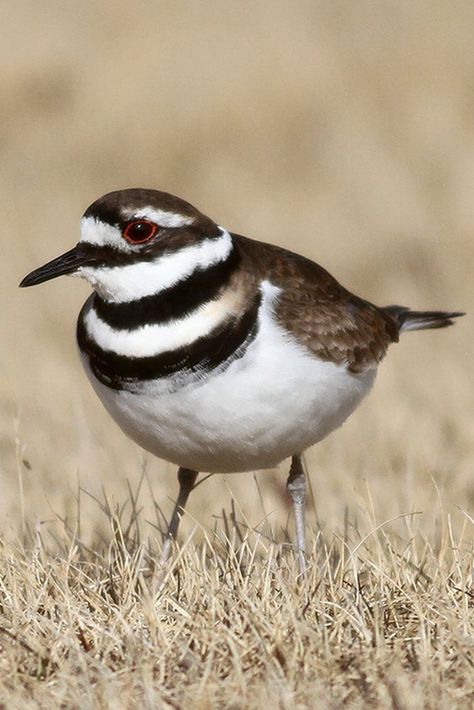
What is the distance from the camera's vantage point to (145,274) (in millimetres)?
4738

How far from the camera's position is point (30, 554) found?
5363 millimetres

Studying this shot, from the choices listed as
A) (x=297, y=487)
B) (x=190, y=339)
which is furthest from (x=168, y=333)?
(x=297, y=487)

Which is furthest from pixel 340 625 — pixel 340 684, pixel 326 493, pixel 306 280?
pixel 326 493

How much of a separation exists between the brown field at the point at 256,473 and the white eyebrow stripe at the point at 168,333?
0.70 m

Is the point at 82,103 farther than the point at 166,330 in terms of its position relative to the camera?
Yes

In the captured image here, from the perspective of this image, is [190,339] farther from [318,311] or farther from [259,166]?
[259,166]

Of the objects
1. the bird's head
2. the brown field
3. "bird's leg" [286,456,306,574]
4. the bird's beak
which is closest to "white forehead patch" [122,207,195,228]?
the bird's head

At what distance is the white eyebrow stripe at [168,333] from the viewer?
4664 millimetres

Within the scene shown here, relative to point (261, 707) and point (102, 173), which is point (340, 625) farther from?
point (102, 173)

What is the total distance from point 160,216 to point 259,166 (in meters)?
7.93

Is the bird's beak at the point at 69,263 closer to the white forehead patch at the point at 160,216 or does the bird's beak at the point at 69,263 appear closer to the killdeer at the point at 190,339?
the killdeer at the point at 190,339

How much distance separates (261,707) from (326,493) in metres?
3.07

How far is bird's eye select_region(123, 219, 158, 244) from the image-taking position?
15.5ft

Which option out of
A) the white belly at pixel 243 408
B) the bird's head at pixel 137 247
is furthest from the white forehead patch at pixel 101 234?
the white belly at pixel 243 408
